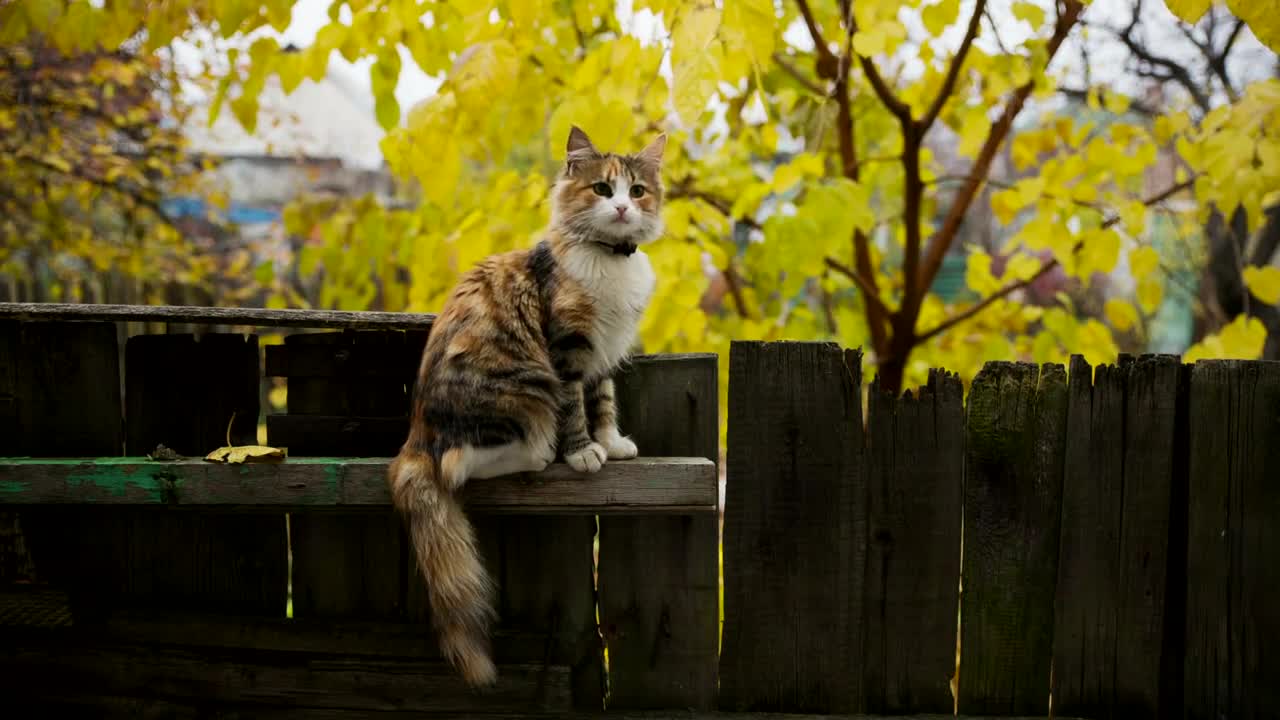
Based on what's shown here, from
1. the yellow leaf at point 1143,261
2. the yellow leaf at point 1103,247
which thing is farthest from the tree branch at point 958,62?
the yellow leaf at point 1143,261

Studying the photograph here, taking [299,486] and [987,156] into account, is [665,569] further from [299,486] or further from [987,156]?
[987,156]

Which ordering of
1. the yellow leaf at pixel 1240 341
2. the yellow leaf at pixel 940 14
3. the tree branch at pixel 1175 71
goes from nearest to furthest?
1. the yellow leaf at pixel 940 14
2. the yellow leaf at pixel 1240 341
3. the tree branch at pixel 1175 71

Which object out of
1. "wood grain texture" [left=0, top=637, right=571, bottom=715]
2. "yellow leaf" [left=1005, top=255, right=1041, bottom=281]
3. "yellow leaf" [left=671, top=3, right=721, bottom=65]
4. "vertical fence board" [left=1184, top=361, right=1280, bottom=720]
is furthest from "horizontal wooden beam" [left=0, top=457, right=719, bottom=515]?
"yellow leaf" [left=1005, top=255, right=1041, bottom=281]

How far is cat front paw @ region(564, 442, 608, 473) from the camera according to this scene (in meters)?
1.82

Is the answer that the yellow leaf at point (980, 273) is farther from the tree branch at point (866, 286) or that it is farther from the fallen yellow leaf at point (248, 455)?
the fallen yellow leaf at point (248, 455)

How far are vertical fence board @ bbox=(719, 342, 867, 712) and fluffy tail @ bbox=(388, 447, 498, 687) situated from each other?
60cm

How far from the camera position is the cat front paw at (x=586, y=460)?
5.98ft

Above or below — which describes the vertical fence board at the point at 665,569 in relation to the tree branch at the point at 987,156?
below

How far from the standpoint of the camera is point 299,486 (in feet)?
5.93

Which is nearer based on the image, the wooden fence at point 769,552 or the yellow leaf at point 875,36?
the wooden fence at point 769,552

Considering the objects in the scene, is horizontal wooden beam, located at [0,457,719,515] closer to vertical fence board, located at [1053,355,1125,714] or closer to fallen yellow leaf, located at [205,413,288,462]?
fallen yellow leaf, located at [205,413,288,462]

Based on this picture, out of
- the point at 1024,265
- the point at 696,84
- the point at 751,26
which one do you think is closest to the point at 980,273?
the point at 1024,265

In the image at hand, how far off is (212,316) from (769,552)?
4.60 feet

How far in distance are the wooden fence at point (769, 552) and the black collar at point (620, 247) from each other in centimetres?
27
